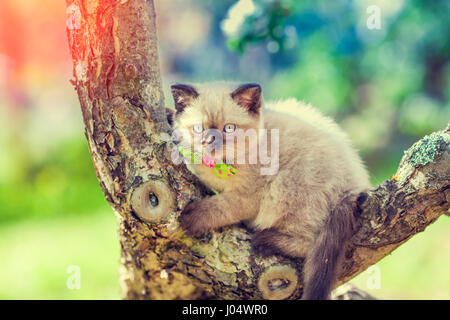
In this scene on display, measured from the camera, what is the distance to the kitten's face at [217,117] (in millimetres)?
2539

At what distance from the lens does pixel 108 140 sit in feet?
7.30

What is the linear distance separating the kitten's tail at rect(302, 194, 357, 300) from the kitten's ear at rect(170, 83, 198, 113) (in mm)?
1161

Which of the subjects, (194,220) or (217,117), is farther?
(217,117)

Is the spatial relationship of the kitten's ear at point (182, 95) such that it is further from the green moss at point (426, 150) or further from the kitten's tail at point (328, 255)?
the green moss at point (426, 150)

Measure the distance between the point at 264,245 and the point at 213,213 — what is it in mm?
356

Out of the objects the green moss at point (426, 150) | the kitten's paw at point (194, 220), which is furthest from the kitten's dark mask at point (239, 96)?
the green moss at point (426, 150)

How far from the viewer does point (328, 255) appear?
2.25 m

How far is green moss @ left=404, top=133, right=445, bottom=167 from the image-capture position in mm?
2023

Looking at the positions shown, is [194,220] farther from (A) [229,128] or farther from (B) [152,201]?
(A) [229,128]

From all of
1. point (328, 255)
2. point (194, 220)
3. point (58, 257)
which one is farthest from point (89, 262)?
point (328, 255)

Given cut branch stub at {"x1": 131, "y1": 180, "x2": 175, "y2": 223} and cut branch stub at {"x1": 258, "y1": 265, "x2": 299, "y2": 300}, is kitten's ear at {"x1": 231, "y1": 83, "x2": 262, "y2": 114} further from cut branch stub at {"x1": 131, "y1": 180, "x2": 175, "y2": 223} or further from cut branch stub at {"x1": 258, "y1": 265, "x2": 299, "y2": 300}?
cut branch stub at {"x1": 258, "y1": 265, "x2": 299, "y2": 300}

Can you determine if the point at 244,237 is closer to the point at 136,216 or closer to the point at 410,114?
the point at 136,216

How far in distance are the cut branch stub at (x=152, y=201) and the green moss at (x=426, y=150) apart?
1304 millimetres
